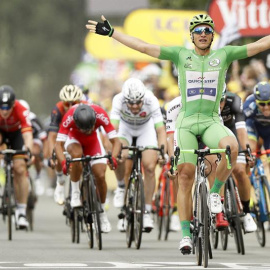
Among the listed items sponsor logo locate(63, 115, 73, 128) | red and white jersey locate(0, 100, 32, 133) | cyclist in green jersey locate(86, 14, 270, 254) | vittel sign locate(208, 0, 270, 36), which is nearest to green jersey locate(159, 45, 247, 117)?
cyclist in green jersey locate(86, 14, 270, 254)

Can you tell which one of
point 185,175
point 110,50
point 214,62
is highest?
point 110,50

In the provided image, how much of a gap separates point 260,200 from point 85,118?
7.82 feet

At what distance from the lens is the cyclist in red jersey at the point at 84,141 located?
657 inches

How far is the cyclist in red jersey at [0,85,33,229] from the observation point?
19.0m

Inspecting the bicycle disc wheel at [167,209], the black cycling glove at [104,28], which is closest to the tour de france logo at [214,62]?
the black cycling glove at [104,28]

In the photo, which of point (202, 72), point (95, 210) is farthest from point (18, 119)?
point (202, 72)

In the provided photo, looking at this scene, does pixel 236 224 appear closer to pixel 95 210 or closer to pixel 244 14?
pixel 95 210

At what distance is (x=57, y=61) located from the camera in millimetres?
93938

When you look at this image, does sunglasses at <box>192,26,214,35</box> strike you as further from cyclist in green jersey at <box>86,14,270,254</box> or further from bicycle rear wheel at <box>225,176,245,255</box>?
bicycle rear wheel at <box>225,176,245,255</box>

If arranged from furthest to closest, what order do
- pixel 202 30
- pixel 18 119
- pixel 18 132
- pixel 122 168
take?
pixel 18 132
pixel 18 119
pixel 122 168
pixel 202 30

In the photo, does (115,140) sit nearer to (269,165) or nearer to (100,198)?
(100,198)

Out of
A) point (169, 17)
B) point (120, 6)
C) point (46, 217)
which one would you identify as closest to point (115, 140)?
point (46, 217)

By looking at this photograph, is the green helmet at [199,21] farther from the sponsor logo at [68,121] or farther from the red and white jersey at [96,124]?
the sponsor logo at [68,121]

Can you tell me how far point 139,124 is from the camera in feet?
60.5
